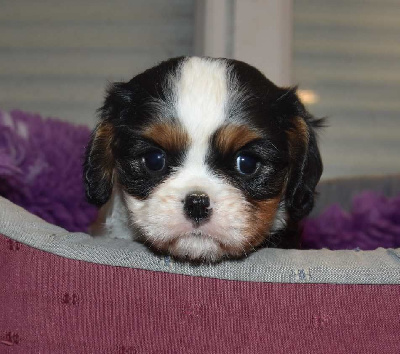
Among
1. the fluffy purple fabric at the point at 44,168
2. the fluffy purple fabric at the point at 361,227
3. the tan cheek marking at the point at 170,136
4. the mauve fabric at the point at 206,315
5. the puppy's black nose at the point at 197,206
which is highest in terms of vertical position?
the tan cheek marking at the point at 170,136

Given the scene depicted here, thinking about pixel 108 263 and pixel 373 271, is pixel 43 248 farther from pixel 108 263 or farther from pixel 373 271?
pixel 373 271

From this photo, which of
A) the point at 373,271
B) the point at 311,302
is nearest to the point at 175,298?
the point at 311,302

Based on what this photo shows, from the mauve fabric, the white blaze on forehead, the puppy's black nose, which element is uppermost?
the white blaze on forehead

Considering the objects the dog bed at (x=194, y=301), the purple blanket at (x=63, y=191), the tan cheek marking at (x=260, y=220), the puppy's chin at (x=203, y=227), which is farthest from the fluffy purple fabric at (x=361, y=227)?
the dog bed at (x=194, y=301)

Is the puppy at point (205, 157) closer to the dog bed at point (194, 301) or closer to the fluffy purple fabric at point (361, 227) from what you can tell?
the dog bed at point (194, 301)

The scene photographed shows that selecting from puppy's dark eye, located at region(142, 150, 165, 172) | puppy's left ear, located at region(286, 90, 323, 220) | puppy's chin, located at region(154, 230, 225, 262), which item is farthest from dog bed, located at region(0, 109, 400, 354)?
puppy's left ear, located at region(286, 90, 323, 220)

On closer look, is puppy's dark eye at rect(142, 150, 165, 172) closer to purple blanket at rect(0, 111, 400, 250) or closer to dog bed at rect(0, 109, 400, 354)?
dog bed at rect(0, 109, 400, 354)

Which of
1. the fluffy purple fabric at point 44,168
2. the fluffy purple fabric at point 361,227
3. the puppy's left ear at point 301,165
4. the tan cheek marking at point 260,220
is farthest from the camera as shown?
the fluffy purple fabric at point 361,227

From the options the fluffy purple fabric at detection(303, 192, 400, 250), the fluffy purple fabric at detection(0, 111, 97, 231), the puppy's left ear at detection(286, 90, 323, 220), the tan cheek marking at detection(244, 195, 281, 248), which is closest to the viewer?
the tan cheek marking at detection(244, 195, 281, 248)
